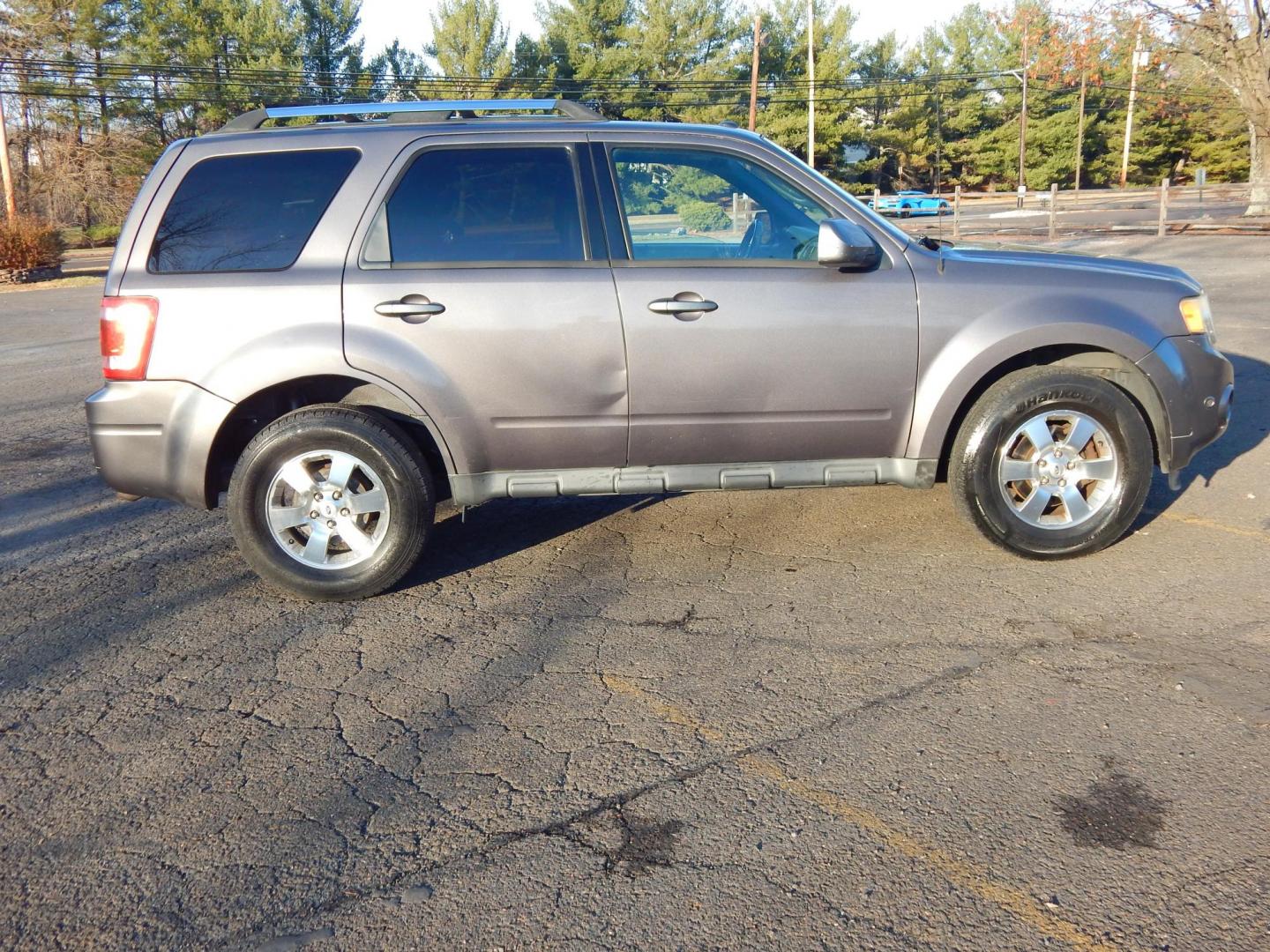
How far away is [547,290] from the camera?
4703 millimetres

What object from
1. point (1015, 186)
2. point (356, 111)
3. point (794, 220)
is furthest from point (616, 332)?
point (1015, 186)

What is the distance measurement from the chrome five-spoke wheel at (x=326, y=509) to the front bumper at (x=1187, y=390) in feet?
11.3

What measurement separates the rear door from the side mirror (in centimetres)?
92

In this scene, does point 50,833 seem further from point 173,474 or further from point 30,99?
point 30,99

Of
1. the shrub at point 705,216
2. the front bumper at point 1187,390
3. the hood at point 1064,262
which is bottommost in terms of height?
the front bumper at point 1187,390

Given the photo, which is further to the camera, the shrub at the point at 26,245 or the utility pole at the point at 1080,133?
the utility pole at the point at 1080,133

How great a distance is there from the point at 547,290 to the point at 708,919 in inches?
111

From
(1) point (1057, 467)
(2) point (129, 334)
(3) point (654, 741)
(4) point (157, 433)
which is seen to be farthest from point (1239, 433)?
(2) point (129, 334)

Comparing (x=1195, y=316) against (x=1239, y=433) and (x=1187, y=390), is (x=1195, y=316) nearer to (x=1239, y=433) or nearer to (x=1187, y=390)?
(x=1187, y=390)

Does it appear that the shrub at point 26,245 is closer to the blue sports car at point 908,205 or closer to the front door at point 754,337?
the front door at point 754,337

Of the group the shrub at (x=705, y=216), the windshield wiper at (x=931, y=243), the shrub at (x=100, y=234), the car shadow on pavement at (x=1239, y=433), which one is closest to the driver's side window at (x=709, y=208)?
the shrub at (x=705, y=216)

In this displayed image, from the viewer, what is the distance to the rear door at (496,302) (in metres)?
4.69

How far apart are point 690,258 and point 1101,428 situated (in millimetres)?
1981

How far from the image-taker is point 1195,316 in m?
5.06
